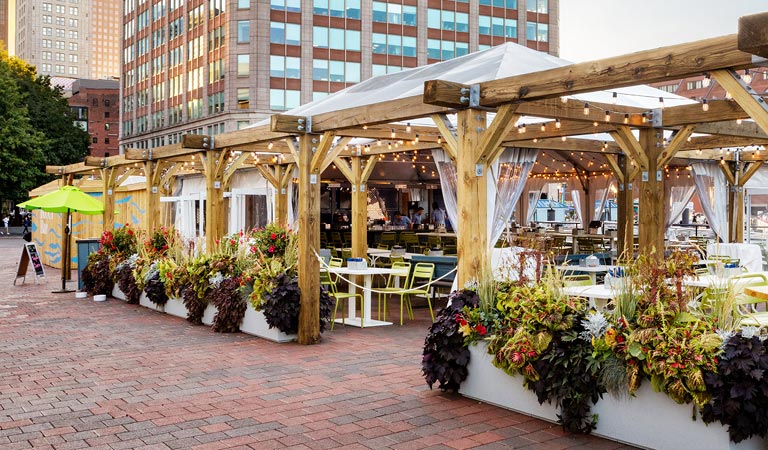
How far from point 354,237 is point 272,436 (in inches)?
333

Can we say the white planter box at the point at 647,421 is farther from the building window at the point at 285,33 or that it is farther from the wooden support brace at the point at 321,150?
the building window at the point at 285,33

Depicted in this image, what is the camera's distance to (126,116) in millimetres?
70438

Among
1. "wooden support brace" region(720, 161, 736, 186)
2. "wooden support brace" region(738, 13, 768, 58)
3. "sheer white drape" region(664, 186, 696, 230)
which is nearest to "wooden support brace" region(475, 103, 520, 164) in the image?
"wooden support brace" region(738, 13, 768, 58)

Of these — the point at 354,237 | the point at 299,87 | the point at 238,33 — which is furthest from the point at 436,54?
the point at 354,237

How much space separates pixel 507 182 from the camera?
11414 millimetres

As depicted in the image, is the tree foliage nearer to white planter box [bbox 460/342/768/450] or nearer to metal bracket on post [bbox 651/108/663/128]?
metal bracket on post [bbox 651/108/663/128]

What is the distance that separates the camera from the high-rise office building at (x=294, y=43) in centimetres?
5091

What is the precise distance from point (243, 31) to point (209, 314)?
43.8 metres

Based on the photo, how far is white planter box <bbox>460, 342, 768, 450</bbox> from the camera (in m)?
4.63

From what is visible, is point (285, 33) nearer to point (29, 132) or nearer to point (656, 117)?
point (29, 132)

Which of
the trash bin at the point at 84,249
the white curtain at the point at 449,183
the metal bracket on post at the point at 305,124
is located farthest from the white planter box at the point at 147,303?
the white curtain at the point at 449,183

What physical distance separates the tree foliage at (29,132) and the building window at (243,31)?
12.4m

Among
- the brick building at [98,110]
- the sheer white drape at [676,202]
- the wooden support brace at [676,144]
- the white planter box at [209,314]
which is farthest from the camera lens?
the brick building at [98,110]

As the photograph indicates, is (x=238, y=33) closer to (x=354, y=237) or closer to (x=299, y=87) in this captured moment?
(x=299, y=87)
